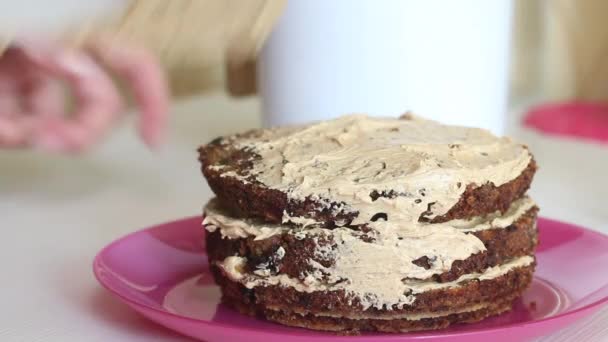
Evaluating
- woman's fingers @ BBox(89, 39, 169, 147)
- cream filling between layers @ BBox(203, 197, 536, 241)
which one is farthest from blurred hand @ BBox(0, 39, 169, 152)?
cream filling between layers @ BBox(203, 197, 536, 241)

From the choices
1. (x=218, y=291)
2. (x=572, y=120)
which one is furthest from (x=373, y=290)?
(x=572, y=120)

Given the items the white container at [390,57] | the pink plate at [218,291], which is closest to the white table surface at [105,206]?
the pink plate at [218,291]

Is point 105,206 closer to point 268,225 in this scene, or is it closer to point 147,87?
point 147,87

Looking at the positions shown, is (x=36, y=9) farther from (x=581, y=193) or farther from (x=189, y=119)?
(x=189, y=119)

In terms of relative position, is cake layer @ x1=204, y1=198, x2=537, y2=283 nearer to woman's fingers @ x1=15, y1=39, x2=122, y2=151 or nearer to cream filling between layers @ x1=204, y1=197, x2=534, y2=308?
cream filling between layers @ x1=204, y1=197, x2=534, y2=308

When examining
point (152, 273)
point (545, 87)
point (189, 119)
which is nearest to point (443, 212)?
point (152, 273)
